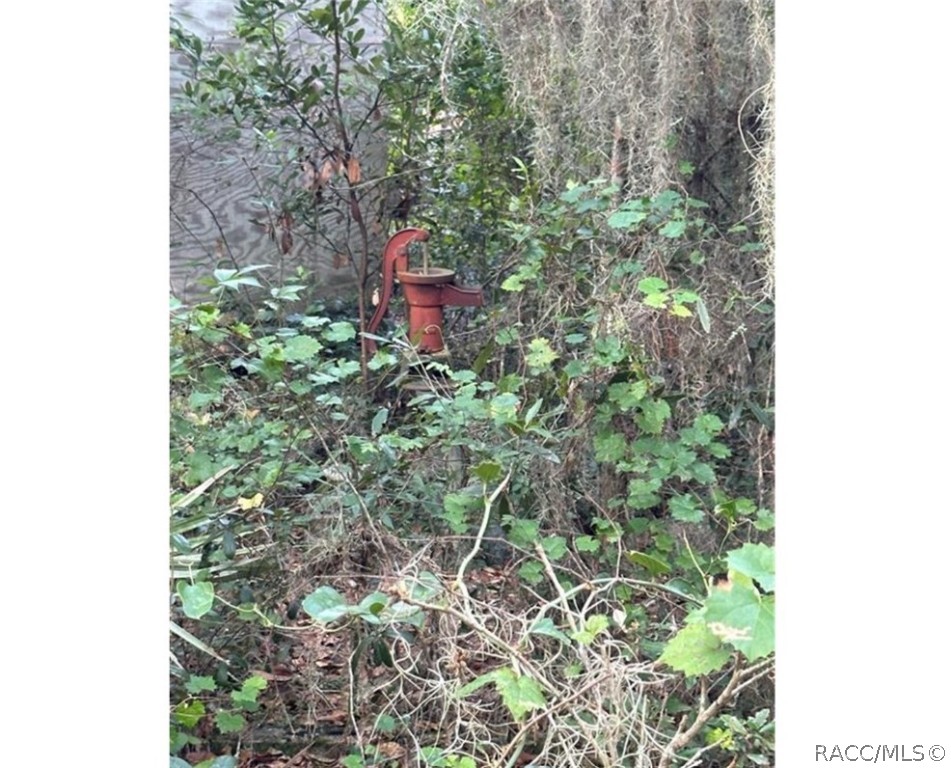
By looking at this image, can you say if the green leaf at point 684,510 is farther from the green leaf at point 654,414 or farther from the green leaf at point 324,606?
the green leaf at point 324,606

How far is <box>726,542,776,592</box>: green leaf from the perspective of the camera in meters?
1.04

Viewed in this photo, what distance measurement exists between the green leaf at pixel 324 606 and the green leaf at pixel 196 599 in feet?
0.61

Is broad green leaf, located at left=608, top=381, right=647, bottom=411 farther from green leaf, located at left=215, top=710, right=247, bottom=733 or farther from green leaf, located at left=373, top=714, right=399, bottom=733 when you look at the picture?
green leaf, located at left=215, top=710, right=247, bottom=733

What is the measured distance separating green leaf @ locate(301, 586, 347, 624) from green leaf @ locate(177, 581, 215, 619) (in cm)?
19

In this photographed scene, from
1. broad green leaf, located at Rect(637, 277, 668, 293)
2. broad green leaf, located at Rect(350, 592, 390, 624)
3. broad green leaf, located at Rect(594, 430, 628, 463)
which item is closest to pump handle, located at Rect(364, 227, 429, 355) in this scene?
broad green leaf, located at Rect(594, 430, 628, 463)

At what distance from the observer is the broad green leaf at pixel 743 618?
102 centimetres

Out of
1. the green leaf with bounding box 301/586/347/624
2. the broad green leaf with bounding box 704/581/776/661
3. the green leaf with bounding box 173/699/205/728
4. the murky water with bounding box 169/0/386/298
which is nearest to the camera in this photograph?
the broad green leaf with bounding box 704/581/776/661

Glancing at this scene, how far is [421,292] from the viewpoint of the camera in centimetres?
270

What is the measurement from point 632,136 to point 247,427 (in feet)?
2.95

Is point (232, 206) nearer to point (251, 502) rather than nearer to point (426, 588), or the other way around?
point (251, 502)
